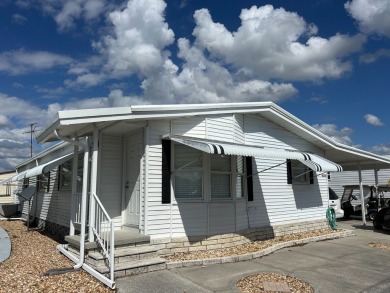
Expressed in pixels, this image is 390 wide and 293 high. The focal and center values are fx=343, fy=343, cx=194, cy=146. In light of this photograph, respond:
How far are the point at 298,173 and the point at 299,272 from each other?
19.3 ft

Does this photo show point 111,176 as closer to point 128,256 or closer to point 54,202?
point 128,256

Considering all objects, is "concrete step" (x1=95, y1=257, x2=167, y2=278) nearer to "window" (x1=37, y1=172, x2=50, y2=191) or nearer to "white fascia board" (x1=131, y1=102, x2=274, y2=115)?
"white fascia board" (x1=131, y1=102, x2=274, y2=115)

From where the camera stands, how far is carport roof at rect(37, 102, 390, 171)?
6738 mm

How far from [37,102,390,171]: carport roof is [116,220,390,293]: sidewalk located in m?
3.14

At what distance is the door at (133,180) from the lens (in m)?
8.20

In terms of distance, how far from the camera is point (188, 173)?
8.44 meters

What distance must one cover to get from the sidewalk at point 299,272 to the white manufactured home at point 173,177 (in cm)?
90

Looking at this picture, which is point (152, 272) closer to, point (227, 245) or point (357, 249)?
point (227, 245)

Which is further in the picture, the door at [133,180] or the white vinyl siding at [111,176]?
the white vinyl siding at [111,176]

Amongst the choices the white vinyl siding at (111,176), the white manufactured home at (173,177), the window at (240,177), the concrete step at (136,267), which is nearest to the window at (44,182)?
the white manufactured home at (173,177)

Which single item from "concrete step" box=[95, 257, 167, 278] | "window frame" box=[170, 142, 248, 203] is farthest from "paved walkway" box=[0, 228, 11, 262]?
"window frame" box=[170, 142, 248, 203]

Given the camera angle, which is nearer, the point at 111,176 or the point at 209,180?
the point at 209,180

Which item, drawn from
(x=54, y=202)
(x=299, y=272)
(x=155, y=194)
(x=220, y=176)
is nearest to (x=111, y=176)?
(x=155, y=194)

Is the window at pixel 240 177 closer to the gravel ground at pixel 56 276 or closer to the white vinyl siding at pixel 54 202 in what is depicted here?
the gravel ground at pixel 56 276
